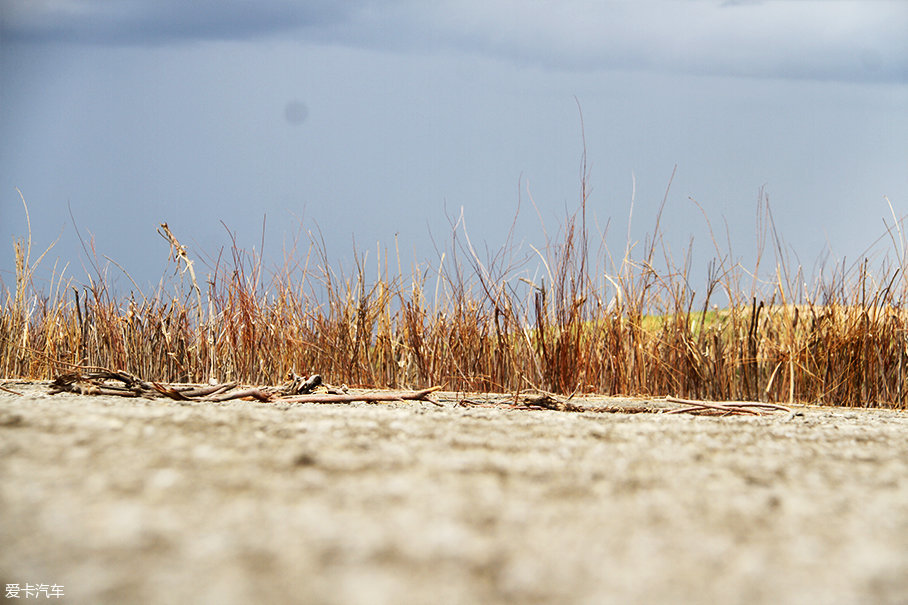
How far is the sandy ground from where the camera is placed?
69cm

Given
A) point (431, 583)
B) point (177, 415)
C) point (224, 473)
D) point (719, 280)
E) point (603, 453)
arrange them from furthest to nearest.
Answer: point (719, 280), point (177, 415), point (603, 453), point (224, 473), point (431, 583)

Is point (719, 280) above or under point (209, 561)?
above

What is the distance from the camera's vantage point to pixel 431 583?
681 millimetres

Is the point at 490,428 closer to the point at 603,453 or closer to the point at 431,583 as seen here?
the point at 603,453

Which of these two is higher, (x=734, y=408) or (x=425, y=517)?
(x=734, y=408)

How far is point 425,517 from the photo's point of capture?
833mm

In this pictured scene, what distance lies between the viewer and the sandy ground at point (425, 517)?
689 millimetres

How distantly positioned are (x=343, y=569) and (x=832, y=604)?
497 mm

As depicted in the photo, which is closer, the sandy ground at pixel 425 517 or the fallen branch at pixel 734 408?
the sandy ground at pixel 425 517

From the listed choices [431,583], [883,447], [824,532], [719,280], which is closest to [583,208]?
[719,280]

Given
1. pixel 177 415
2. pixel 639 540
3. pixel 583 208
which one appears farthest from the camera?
pixel 583 208

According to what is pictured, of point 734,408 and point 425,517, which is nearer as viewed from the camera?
point 425,517

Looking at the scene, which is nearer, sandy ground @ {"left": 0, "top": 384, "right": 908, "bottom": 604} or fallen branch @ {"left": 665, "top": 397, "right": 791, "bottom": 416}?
sandy ground @ {"left": 0, "top": 384, "right": 908, "bottom": 604}

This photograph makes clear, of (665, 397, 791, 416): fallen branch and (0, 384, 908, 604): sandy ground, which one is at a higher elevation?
(665, 397, 791, 416): fallen branch
